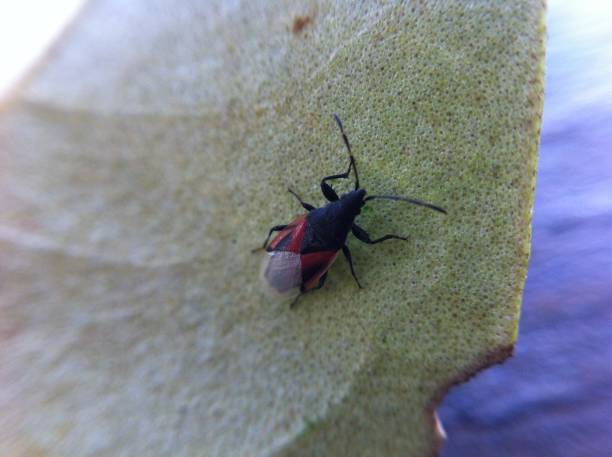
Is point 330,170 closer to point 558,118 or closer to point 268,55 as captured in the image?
point 268,55

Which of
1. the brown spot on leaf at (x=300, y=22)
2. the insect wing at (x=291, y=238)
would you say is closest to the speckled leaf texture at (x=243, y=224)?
the brown spot on leaf at (x=300, y=22)

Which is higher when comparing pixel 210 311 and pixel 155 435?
pixel 210 311

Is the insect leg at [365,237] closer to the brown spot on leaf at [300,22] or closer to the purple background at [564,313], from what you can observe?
the purple background at [564,313]

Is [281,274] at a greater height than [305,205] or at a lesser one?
lesser

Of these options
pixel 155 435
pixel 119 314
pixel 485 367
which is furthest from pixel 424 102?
pixel 155 435

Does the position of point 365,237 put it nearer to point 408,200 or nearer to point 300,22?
point 408,200

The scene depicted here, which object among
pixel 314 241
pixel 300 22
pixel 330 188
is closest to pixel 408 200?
pixel 330 188
